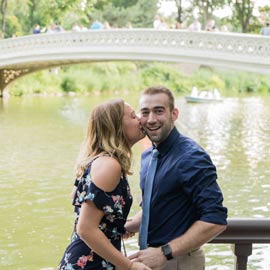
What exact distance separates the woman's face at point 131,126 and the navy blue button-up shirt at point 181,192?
93 mm

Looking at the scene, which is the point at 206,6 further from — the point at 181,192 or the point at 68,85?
the point at 181,192

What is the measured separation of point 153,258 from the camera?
2410 millimetres

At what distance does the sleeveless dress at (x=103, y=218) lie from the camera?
238 centimetres

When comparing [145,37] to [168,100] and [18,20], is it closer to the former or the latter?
[168,100]

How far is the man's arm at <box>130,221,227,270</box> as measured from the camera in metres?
2.34

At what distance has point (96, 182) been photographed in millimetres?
2377

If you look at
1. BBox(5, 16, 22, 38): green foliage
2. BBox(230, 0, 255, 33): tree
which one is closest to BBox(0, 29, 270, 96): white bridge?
BBox(5, 16, 22, 38): green foliage

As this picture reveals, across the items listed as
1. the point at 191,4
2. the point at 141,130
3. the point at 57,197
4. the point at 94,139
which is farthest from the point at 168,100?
the point at 191,4

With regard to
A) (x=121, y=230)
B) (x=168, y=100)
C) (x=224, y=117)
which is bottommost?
(x=224, y=117)

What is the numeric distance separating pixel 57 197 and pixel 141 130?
622cm

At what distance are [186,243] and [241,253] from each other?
0.67 feet

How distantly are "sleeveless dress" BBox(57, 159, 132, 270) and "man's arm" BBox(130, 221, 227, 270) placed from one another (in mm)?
119

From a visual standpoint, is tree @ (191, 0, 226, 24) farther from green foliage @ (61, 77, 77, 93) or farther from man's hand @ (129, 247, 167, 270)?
man's hand @ (129, 247, 167, 270)

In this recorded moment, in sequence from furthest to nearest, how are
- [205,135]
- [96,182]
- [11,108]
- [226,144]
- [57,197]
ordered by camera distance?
[11,108]
[205,135]
[226,144]
[57,197]
[96,182]
